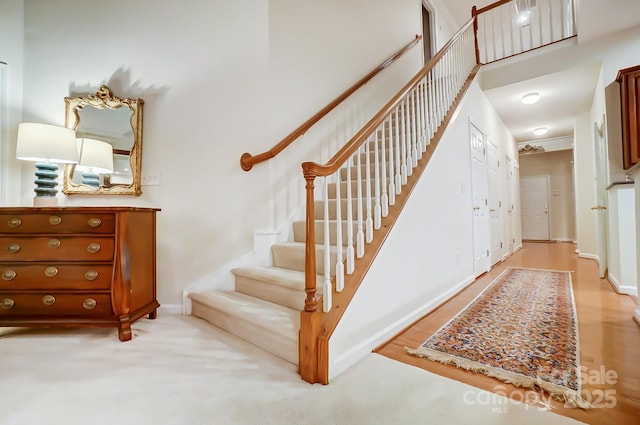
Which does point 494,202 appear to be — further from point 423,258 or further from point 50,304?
point 50,304

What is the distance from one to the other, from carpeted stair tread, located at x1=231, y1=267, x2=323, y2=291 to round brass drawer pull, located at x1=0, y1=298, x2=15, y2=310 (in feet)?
4.49

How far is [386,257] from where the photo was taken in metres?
1.79

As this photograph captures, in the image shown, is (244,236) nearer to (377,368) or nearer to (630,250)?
(377,368)

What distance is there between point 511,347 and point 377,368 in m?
0.83

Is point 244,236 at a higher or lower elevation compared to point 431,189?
lower

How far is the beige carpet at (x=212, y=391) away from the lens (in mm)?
A: 1058

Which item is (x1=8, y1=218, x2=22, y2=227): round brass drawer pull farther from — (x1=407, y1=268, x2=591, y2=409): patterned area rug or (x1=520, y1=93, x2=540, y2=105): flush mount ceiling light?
(x1=520, y1=93, x2=540, y2=105): flush mount ceiling light

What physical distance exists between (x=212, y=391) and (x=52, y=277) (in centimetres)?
142

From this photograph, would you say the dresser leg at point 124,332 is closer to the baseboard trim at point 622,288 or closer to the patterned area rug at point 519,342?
the patterned area rug at point 519,342

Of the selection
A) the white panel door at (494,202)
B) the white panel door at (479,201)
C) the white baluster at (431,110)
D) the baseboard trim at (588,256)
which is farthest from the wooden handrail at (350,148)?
A: the baseboard trim at (588,256)

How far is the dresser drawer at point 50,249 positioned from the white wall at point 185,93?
0.54 m

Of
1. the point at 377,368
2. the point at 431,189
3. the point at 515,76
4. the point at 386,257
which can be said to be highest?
the point at 515,76

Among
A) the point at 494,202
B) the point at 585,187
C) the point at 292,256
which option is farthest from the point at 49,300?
the point at 585,187

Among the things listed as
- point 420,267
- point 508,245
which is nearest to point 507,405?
point 420,267
